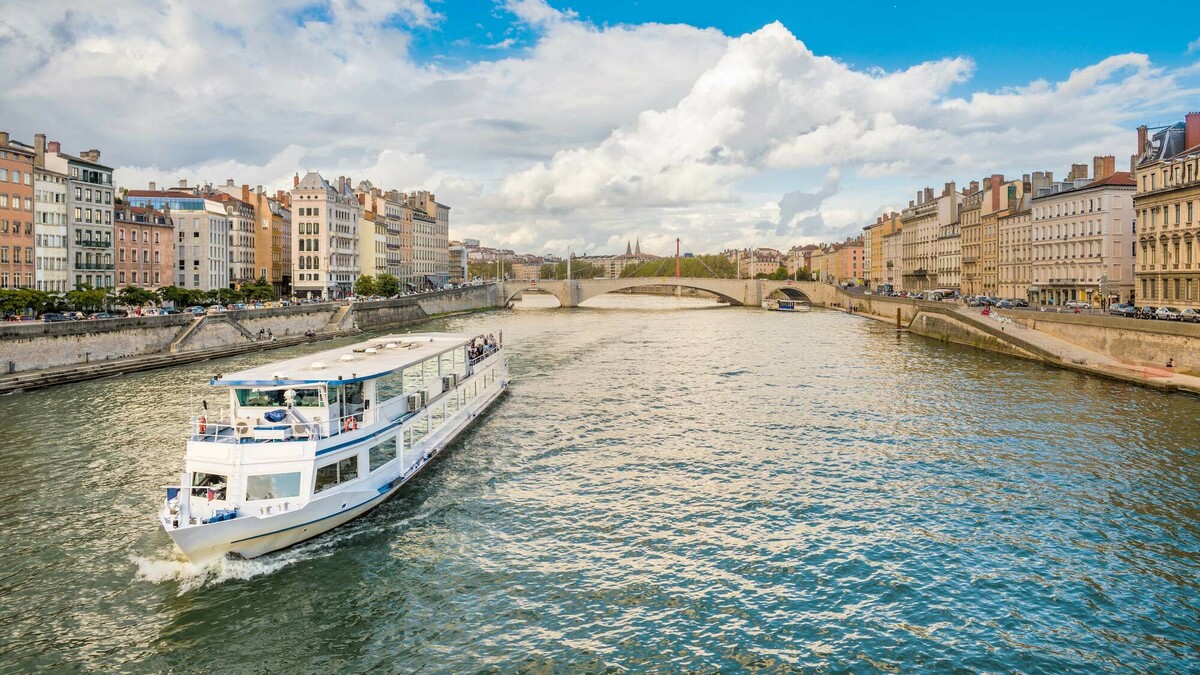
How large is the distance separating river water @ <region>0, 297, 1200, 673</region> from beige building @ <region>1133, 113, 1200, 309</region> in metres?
20.4

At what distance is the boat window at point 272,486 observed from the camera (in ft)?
64.9

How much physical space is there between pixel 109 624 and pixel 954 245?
114975 mm

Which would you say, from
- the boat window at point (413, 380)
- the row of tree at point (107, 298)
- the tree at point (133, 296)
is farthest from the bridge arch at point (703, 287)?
the boat window at point (413, 380)

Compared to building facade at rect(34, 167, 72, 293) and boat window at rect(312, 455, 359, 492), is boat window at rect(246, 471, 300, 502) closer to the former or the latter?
boat window at rect(312, 455, 359, 492)

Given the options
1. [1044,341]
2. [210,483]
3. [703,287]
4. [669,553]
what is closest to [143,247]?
[210,483]

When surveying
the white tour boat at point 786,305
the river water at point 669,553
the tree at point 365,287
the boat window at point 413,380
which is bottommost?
the river water at point 669,553

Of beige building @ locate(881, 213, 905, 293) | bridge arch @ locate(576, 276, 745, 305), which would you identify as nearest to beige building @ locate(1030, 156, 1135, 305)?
beige building @ locate(881, 213, 905, 293)

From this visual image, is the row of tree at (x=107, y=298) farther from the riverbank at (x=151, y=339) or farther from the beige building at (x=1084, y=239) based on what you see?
the beige building at (x=1084, y=239)

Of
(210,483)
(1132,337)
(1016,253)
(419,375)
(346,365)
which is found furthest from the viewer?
(1016,253)

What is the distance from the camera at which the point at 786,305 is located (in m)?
129

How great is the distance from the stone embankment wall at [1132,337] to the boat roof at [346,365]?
→ 119 ft

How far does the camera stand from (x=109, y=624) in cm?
1669

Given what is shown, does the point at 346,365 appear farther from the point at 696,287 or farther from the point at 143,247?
the point at 696,287

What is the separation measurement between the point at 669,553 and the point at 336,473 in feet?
28.7
